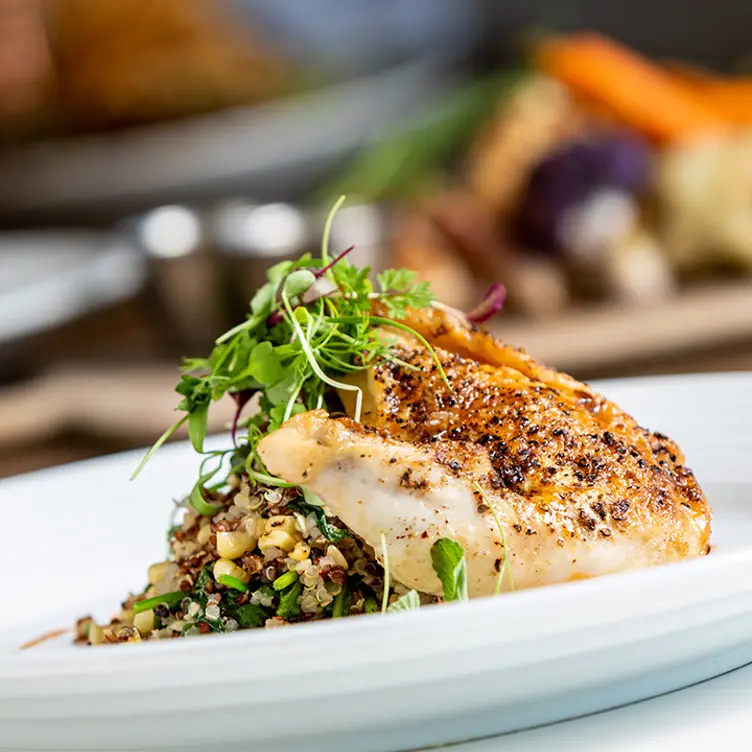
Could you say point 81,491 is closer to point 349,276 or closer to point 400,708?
point 349,276

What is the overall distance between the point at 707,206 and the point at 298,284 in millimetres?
3834

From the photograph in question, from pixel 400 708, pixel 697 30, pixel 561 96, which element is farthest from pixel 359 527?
pixel 697 30

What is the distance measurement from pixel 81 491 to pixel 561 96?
5427 mm

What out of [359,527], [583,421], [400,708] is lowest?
[400,708]

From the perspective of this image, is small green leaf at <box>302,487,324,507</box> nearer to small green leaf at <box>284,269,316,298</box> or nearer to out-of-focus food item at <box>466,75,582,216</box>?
small green leaf at <box>284,269,316,298</box>

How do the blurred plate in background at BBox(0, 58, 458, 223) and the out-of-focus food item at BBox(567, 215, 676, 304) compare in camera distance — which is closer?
the out-of-focus food item at BBox(567, 215, 676, 304)

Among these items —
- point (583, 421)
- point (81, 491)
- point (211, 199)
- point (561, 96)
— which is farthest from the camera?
point (211, 199)

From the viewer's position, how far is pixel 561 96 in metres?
7.35

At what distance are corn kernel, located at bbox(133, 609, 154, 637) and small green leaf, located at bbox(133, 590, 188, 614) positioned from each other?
0.04 ft

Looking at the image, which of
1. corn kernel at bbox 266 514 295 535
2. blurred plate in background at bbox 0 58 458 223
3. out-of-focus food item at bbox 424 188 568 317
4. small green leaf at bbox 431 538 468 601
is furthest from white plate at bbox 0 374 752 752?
blurred plate in background at bbox 0 58 458 223

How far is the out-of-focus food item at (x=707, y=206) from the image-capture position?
5.57m

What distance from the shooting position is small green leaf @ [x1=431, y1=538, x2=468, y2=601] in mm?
1796

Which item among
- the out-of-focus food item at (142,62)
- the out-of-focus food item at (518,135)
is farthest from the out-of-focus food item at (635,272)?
the out-of-focus food item at (142,62)

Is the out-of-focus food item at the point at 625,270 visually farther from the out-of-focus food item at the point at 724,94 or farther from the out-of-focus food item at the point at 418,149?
the out-of-focus food item at the point at 418,149
